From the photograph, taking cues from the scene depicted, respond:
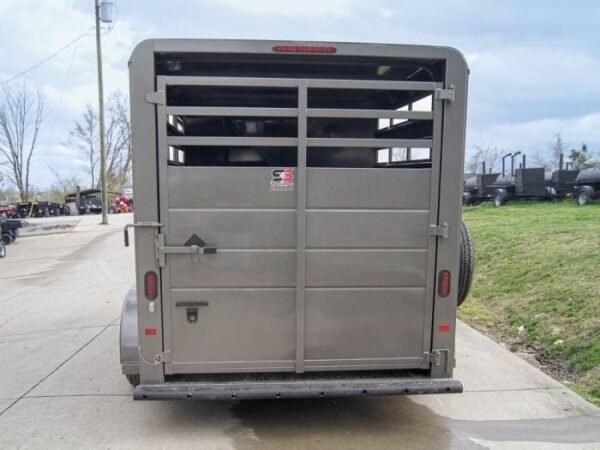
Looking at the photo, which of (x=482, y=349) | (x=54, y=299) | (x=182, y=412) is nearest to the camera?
(x=182, y=412)

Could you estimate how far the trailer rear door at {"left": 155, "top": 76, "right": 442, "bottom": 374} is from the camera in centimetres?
305

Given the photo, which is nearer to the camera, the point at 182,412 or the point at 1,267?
the point at 182,412

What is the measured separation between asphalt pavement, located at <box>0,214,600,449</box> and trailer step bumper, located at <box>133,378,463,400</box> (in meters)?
0.44

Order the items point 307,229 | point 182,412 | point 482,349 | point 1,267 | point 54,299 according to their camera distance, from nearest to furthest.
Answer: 1. point 307,229
2. point 182,412
3. point 482,349
4. point 54,299
5. point 1,267

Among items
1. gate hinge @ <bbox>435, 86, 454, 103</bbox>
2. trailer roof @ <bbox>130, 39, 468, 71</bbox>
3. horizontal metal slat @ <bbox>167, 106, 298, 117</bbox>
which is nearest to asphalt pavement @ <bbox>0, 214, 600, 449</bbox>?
horizontal metal slat @ <bbox>167, 106, 298, 117</bbox>

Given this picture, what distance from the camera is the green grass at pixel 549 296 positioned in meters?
4.77

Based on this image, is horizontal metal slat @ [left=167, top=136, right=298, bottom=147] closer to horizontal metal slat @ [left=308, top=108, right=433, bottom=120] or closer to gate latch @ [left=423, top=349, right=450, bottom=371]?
horizontal metal slat @ [left=308, top=108, right=433, bottom=120]

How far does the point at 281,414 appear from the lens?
3.68m

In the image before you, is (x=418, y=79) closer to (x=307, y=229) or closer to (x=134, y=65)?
(x=307, y=229)

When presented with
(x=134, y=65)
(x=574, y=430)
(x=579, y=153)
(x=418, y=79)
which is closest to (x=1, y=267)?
(x=134, y=65)

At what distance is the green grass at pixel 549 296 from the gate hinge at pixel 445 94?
306 cm

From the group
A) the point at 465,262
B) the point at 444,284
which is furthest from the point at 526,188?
the point at 444,284

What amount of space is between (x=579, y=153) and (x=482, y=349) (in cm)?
4132

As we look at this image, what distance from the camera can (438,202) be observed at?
317cm
